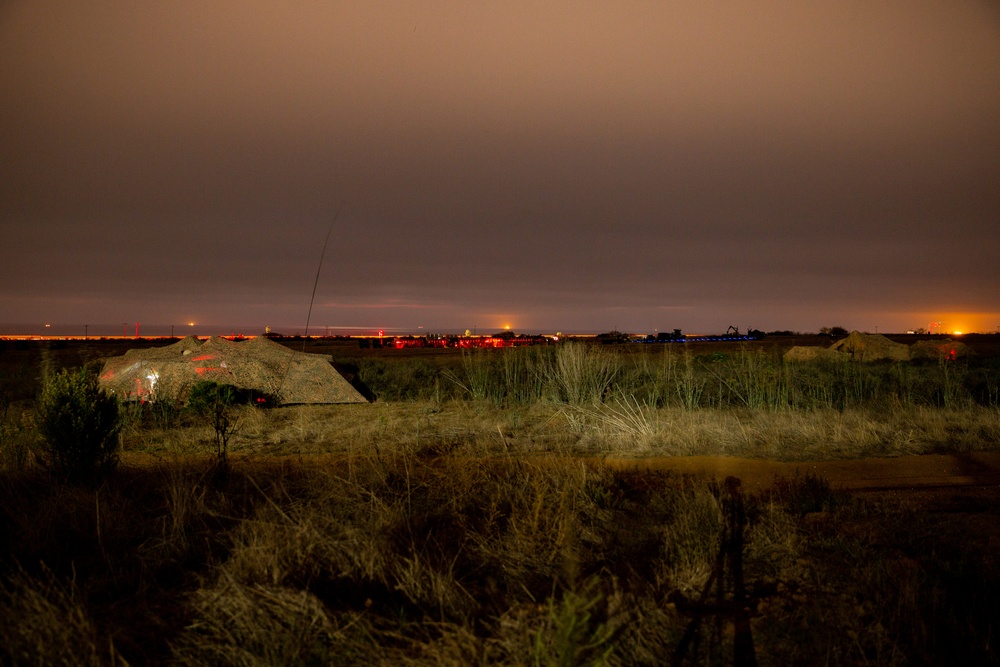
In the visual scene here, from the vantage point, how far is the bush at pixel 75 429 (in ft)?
21.7

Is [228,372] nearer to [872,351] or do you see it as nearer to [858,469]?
[858,469]

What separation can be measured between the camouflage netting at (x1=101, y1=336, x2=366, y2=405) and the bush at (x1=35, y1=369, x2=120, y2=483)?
6.30 m

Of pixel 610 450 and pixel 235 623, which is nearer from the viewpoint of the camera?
pixel 235 623

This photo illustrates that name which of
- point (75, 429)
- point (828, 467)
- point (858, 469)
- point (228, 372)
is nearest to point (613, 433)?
point (828, 467)

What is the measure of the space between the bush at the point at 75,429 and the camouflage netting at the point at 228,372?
6303 millimetres

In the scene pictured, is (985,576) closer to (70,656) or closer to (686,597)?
(686,597)

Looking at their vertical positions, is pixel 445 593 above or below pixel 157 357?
below

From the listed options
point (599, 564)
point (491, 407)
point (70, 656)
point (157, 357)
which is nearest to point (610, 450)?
point (491, 407)

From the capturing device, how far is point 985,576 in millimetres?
4500

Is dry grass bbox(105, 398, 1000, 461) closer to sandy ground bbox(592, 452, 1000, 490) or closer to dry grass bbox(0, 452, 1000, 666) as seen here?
sandy ground bbox(592, 452, 1000, 490)

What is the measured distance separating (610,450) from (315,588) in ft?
21.2

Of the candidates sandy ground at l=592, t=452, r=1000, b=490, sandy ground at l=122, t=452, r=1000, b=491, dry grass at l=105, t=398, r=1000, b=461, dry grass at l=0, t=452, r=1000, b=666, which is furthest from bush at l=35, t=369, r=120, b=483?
sandy ground at l=592, t=452, r=1000, b=490

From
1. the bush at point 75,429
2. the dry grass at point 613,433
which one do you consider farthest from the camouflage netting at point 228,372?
the bush at point 75,429

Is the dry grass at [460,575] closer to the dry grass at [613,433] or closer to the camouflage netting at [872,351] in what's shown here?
the dry grass at [613,433]
